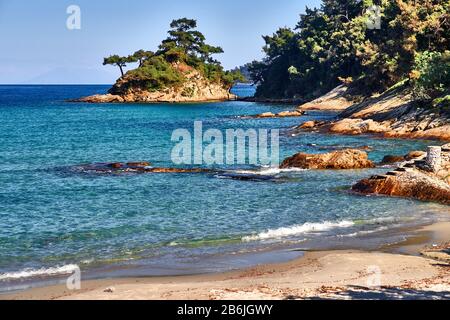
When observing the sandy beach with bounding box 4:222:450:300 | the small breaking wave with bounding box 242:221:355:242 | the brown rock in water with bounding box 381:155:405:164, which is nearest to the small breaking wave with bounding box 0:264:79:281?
the sandy beach with bounding box 4:222:450:300

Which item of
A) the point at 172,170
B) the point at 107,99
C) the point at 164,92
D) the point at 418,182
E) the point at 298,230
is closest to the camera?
the point at 298,230

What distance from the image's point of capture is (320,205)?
95.6 ft

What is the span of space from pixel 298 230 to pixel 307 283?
25.1 feet

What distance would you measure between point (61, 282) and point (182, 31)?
145 meters

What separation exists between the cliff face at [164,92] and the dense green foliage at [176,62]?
1.41 ft

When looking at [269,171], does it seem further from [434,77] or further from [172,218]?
[434,77]

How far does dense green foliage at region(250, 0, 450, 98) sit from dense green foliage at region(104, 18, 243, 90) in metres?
10.4

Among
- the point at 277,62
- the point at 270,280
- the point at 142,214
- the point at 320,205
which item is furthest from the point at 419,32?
the point at 277,62

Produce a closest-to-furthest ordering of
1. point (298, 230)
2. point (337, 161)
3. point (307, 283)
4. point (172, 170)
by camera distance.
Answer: point (307, 283)
point (298, 230)
point (337, 161)
point (172, 170)

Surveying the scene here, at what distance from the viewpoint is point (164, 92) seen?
489ft

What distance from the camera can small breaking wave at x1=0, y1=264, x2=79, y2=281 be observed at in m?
18.8

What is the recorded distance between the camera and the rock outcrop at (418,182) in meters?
29.2

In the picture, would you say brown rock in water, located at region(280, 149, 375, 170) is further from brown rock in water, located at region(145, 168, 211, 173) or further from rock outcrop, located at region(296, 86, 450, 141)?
rock outcrop, located at region(296, 86, 450, 141)

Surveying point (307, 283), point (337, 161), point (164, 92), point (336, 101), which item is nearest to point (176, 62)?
point (164, 92)
